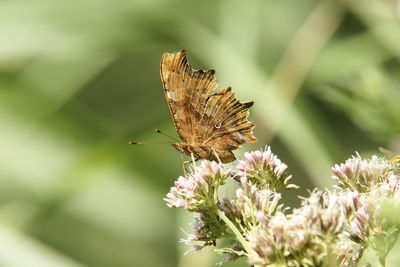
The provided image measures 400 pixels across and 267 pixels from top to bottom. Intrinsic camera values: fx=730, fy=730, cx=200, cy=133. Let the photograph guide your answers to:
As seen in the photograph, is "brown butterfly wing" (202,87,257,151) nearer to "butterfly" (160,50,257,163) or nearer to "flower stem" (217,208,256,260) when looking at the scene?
"butterfly" (160,50,257,163)

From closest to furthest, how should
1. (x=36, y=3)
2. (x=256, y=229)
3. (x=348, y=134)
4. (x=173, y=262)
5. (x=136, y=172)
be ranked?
(x=256, y=229)
(x=136, y=172)
(x=36, y=3)
(x=348, y=134)
(x=173, y=262)

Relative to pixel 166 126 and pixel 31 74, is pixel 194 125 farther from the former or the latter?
pixel 31 74

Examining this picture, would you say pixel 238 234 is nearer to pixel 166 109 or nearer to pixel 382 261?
pixel 382 261

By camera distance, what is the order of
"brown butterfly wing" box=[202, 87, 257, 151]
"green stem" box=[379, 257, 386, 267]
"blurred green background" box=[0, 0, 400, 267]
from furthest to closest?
"blurred green background" box=[0, 0, 400, 267] < "brown butterfly wing" box=[202, 87, 257, 151] < "green stem" box=[379, 257, 386, 267]

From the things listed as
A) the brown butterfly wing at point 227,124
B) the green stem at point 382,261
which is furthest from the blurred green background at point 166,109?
the green stem at point 382,261

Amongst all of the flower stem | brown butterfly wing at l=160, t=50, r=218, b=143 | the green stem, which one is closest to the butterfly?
brown butterfly wing at l=160, t=50, r=218, b=143

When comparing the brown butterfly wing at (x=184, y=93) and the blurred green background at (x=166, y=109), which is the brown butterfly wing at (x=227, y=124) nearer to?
the brown butterfly wing at (x=184, y=93)

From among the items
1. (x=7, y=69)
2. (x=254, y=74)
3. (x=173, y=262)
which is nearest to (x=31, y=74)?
(x=7, y=69)
